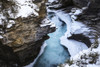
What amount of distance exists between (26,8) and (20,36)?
6.80 ft

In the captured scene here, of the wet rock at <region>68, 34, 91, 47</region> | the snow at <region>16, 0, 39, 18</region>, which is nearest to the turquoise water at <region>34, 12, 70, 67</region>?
the wet rock at <region>68, 34, 91, 47</region>

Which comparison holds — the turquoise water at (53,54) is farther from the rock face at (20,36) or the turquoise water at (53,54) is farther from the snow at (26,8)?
the snow at (26,8)

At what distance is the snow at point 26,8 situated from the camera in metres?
9.69

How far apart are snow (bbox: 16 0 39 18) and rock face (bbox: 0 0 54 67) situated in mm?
231

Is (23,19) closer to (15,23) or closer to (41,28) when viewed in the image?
(15,23)

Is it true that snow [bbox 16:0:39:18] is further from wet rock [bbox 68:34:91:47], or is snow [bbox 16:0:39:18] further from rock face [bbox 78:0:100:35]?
rock face [bbox 78:0:100:35]

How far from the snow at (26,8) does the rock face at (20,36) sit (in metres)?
0.23

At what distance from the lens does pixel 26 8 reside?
9.92 m

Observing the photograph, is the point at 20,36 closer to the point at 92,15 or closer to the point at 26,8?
the point at 26,8

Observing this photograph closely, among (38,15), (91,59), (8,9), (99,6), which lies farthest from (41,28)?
(99,6)

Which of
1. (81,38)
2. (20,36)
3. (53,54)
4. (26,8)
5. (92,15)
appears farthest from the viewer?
(92,15)

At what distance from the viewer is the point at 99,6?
1519 centimetres

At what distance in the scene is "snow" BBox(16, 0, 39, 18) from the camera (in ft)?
31.8

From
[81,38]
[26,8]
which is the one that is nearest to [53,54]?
[81,38]
